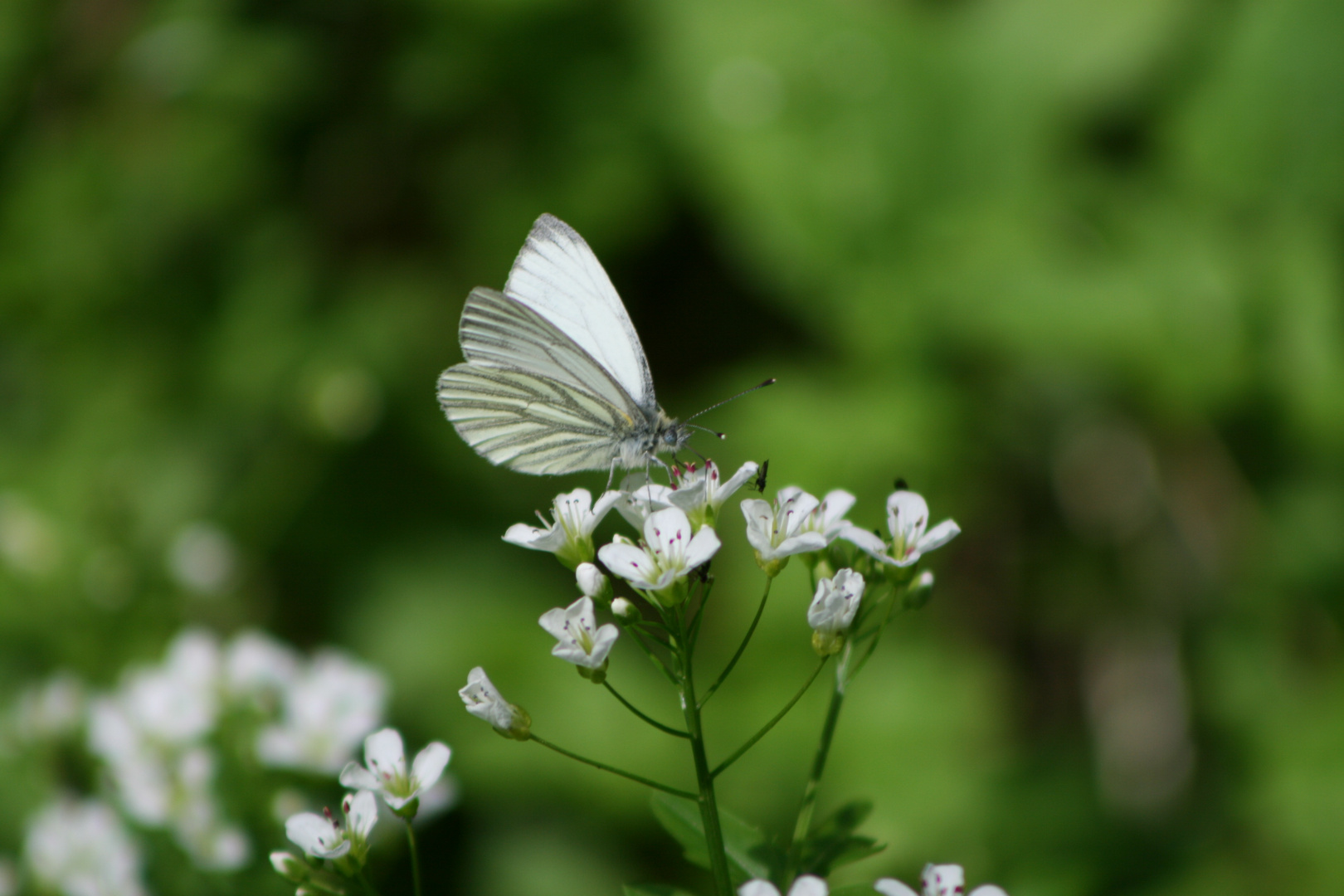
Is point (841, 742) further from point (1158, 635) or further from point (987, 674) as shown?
point (1158, 635)

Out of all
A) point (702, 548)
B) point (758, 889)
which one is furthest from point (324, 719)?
point (758, 889)

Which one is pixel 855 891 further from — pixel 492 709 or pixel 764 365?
pixel 764 365

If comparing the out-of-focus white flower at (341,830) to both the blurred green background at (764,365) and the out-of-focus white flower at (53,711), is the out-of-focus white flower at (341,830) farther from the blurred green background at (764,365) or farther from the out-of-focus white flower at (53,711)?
the blurred green background at (764,365)

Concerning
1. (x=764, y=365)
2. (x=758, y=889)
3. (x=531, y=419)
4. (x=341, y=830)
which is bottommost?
(x=758, y=889)

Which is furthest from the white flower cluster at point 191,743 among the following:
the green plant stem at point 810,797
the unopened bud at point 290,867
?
the green plant stem at point 810,797

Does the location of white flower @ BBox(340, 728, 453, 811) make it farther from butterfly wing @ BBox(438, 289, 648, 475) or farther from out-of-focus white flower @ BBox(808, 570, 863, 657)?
butterfly wing @ BBox(438, 289, 648, 475)

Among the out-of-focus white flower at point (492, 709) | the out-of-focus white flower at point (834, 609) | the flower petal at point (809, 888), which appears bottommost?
the flower petal at point (809, 888)
